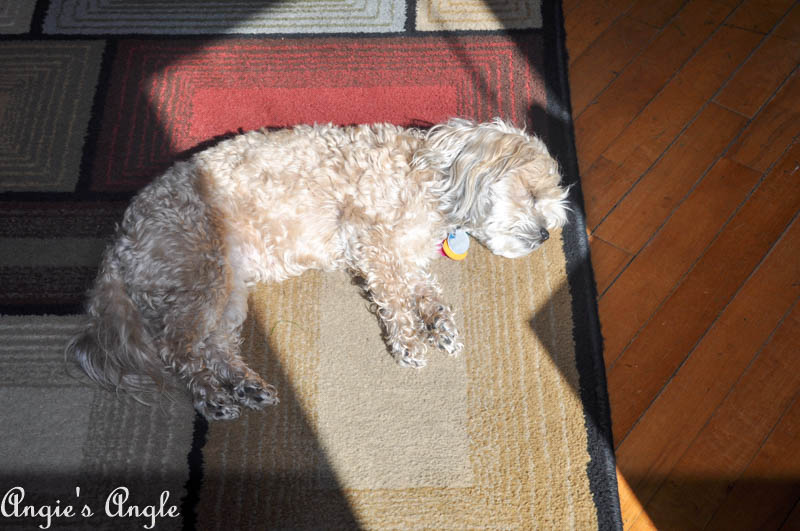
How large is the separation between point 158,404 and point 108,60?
1751 millimetres

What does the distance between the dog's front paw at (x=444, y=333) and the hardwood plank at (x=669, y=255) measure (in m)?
0.58

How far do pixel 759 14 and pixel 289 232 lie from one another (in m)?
2.63

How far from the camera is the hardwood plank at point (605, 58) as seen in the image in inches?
108

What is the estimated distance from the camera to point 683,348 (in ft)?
7.20

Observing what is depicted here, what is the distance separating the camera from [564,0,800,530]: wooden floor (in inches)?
78.5

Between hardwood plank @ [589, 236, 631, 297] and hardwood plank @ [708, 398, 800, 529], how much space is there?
2.52 ft

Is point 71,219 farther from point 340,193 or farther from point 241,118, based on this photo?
point 340,193

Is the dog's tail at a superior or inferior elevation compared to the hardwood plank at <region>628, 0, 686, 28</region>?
inferior

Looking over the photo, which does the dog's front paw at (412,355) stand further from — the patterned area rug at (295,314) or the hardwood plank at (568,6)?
the hardwood plank at (568,6)

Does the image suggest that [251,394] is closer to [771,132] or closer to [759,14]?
[771,132]

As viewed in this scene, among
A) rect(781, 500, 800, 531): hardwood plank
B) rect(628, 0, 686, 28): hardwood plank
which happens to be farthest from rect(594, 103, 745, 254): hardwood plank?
rect(781, 500, 800, 531): hardwood plank

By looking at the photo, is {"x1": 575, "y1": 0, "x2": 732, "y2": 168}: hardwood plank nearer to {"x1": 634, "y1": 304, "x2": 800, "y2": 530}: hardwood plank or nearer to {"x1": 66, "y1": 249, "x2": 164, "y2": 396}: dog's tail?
{"x1": 634, "y1": 304, "x2": 800, "y2": 530}: hardwood plank

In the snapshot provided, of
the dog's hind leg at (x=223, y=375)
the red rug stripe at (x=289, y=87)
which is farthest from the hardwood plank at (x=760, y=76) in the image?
the dog's hind leg at (x=223, y=375)

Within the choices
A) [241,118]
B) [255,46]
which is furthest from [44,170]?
[255,46]
